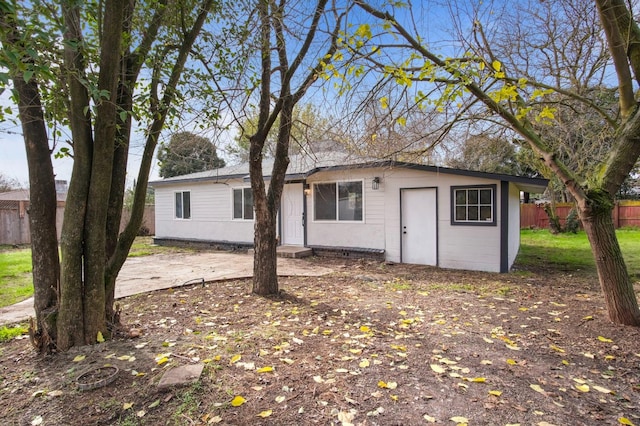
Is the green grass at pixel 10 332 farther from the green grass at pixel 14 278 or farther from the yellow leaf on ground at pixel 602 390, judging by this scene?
the yellow leaf on ground at pixel 602 390

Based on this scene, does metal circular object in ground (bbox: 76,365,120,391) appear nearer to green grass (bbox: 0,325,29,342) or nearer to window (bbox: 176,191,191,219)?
green grass (bbox: 0,325,29,342)

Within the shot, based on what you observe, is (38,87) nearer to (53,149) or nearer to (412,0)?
(53,149)

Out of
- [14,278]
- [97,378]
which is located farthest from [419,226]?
[14,278]

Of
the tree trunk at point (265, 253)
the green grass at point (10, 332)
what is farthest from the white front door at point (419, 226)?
the green grass at point (10, 332)

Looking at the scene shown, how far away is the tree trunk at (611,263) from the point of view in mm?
3912

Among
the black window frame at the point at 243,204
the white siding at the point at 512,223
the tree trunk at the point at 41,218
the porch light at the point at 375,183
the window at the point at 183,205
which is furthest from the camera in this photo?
the window at the point at 183,205

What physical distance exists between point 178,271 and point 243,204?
4.46 m

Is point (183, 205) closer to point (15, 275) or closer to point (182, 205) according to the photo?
point (182, 205)

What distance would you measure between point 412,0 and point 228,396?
443cm

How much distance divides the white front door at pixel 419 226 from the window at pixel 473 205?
503mm

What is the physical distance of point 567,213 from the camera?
742 inches

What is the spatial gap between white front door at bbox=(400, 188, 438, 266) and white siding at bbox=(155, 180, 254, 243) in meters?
5.28

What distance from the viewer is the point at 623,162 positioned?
390 cm

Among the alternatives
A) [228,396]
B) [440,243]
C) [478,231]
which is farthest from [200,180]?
[228,396]
